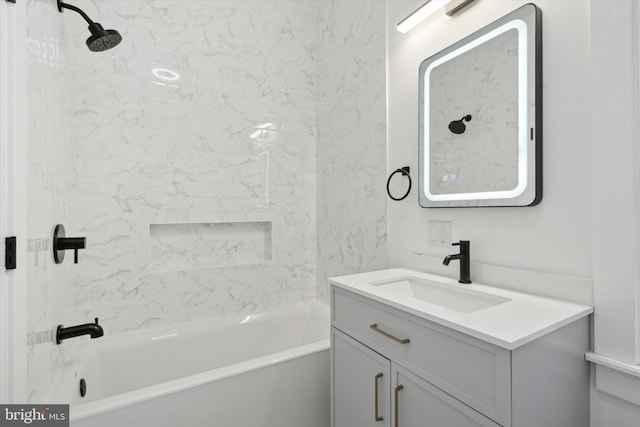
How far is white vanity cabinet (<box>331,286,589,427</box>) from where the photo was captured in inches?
29.8

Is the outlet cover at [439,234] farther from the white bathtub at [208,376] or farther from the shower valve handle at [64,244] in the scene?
the shower valve handle at [64,244]

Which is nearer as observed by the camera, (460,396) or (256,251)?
(460,396)

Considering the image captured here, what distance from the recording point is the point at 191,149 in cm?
198

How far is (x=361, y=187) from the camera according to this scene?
6.47 feet

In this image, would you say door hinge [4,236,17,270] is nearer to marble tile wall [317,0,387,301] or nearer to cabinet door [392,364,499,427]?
cabinet door [392,364,499,427]

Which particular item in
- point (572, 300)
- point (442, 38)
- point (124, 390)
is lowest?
point (124, 390)

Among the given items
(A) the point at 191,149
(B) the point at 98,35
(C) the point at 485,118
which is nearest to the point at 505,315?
(C) the point at 485,118

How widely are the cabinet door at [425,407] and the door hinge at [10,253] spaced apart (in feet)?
3.65

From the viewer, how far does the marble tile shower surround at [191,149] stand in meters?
1.73

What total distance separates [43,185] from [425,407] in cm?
143

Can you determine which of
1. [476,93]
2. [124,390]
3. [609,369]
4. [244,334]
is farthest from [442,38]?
[124,390]

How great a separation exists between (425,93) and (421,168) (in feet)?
1.19

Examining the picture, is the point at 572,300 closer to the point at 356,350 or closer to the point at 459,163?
the point at 459,163

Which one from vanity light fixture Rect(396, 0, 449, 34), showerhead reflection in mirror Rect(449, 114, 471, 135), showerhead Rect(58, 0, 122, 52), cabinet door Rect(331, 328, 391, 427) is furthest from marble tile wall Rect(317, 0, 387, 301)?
showerhead Rect(58, 0, 122, 52)
